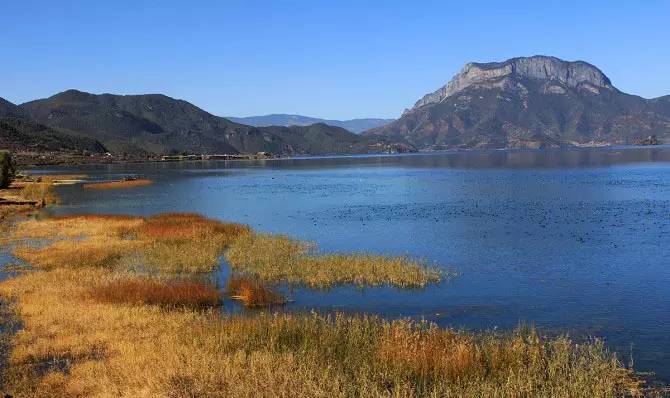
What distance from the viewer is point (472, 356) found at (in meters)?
18.4

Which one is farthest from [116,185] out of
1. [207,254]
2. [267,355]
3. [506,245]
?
[267,355]

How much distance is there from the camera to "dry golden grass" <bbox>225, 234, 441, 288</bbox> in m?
33.8

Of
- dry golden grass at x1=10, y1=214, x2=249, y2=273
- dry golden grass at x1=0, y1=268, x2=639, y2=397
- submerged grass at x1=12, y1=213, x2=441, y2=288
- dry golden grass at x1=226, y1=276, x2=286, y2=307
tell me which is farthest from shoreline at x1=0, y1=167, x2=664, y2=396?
dry golden grass at x1=10, y1=214, x2=249, y2=273

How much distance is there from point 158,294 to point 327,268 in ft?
35.8

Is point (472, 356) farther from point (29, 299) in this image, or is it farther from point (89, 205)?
point (89, 205)

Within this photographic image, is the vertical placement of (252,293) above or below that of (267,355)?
below

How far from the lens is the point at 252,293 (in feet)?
95.8

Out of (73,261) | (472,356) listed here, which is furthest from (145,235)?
(472,356)

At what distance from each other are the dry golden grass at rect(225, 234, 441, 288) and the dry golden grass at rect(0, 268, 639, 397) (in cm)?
1046

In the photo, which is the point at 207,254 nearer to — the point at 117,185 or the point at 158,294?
the point at 158,294

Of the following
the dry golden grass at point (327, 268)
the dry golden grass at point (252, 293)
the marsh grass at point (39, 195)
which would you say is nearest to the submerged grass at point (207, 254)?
the dry golden grass at point (327, 268)

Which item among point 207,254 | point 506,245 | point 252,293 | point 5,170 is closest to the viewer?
point 252,293

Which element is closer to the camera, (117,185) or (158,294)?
(158,294)

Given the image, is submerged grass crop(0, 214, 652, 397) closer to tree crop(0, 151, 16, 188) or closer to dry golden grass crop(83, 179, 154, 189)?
tree crop(0, 151, 16, 188)
